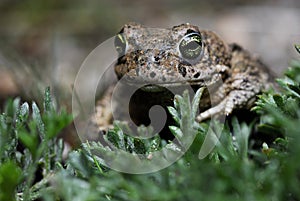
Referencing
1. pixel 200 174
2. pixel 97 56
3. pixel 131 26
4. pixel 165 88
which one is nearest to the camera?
pixel 200 174

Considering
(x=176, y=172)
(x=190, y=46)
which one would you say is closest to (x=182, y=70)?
(x=190, y=46)

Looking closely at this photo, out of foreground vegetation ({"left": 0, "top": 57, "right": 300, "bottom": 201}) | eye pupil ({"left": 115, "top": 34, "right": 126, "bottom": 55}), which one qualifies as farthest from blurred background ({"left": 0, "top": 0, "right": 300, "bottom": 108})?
foreground vegetation ({"left": 0, "top": 57, "right": 300, "bottom": 201})

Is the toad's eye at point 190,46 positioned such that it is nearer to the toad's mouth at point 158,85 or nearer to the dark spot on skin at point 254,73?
the toad's mouth at point 158,85

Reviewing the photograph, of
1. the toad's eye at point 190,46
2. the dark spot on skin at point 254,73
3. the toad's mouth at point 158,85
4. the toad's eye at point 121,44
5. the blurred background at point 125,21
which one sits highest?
the blurred background at point 125,21

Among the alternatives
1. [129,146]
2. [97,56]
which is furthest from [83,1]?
[129,146]

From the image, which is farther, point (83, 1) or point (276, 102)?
point (83, 1)

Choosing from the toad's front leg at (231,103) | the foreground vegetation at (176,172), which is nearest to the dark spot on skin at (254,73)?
the toad's front leg at (231,103)

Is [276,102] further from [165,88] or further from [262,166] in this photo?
[165,88]
